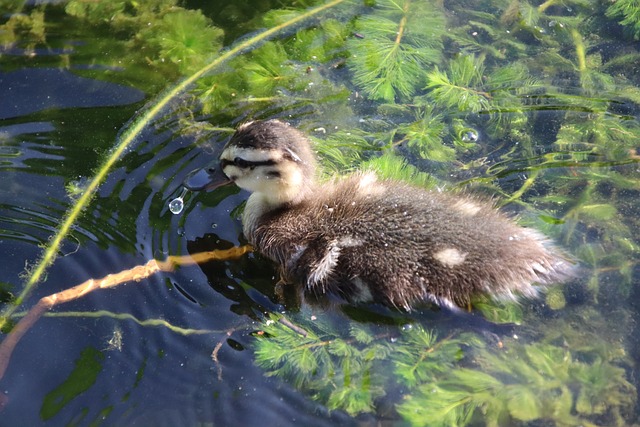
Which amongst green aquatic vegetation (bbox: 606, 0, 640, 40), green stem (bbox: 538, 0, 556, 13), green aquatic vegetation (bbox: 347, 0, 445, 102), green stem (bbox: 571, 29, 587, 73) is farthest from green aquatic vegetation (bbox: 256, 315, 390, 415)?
green aquatic vegetation (bbox: 606, 0, 640, 40)

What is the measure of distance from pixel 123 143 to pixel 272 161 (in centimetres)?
108

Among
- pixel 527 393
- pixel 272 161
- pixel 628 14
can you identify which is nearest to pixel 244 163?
pixel 272 161

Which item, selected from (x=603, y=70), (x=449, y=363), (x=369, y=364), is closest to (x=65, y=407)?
(x=369, y=364)

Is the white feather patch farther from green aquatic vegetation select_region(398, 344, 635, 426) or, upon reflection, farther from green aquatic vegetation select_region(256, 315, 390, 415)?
green aquatic vegetation select_region(398, 344, 635, 426)

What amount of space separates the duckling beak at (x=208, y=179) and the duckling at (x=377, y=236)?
6 centimetres

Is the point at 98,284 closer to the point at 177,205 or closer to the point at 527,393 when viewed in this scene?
the point at 177,205

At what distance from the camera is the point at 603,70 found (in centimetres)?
470

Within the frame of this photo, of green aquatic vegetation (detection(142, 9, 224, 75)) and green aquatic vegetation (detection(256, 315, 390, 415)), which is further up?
green aquatic vegetation (detection(142, 9, 224, 75))

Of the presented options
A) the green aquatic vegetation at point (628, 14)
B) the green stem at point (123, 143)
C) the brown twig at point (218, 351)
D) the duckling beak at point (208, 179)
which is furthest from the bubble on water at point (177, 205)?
the green aquatic vegetation at point (628, 14)

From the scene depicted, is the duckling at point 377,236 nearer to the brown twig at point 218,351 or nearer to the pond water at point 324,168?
the pond water at point 324,168

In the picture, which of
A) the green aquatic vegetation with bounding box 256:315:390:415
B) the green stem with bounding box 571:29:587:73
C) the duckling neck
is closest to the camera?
the green aquatic vegetation with bounding box 256:315:390:415

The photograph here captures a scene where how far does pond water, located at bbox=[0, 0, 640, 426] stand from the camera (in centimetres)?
331

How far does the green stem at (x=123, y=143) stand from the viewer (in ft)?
12.4

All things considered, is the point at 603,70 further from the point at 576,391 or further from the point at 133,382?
the point at 133,382
